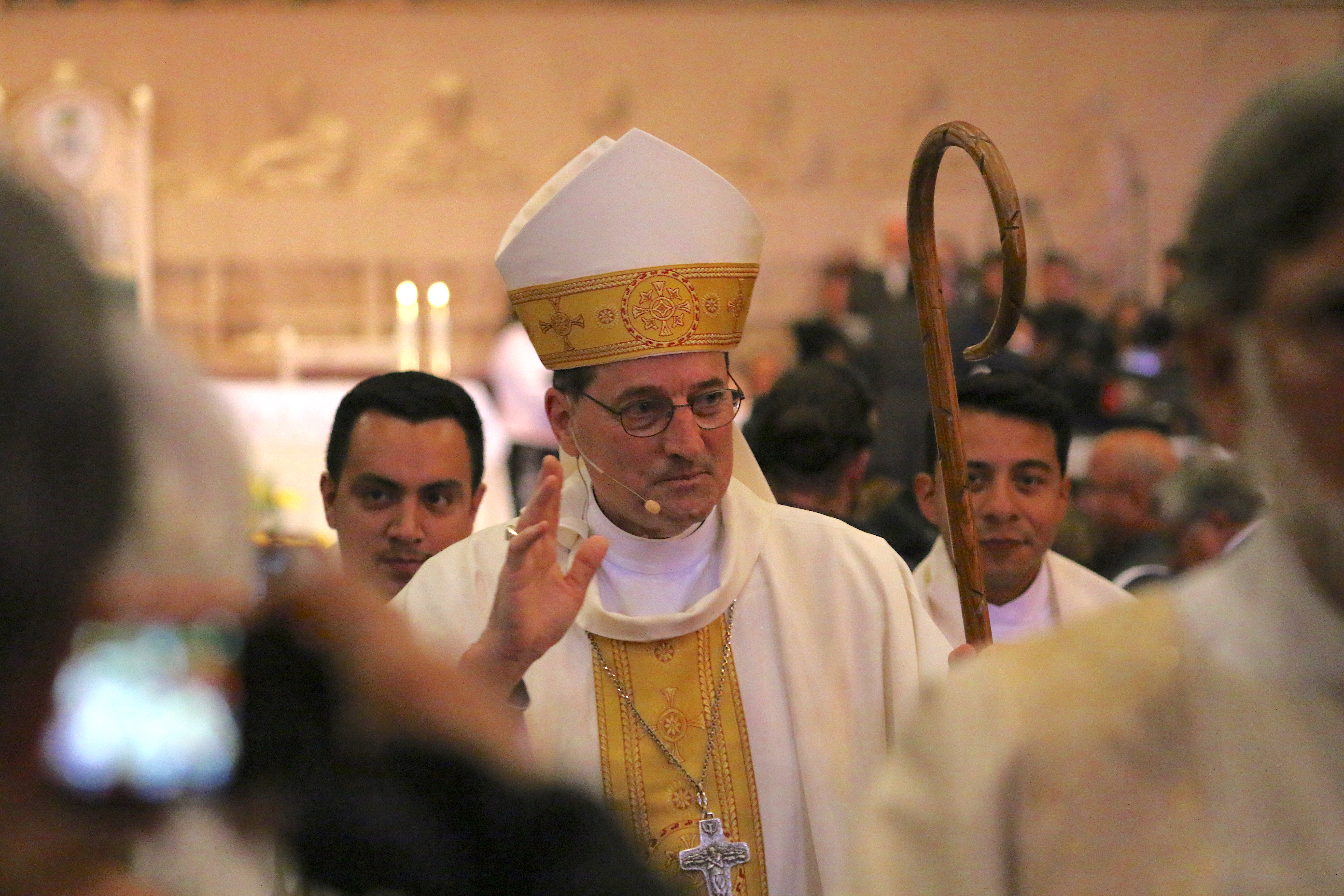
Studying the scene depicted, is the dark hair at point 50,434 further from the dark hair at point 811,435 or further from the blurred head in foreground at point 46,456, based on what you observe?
the dark hair at point 811,435

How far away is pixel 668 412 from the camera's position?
349 centimetres

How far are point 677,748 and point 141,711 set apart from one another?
Answer: 2564 mm

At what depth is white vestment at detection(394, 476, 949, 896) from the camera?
10.8 ft

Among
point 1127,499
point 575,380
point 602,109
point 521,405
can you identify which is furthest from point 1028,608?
point 602,109

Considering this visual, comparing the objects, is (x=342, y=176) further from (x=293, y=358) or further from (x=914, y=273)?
(x=914, y=273)

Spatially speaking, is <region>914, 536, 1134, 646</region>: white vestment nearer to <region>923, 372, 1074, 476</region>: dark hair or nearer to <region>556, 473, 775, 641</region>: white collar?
<region>923, 372, 1074, 476</region>: dark hair

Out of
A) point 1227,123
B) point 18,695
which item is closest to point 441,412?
point 1227,123

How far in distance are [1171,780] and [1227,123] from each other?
1.82 ft

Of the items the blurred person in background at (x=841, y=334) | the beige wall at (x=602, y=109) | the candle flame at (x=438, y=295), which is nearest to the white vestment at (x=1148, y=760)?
the candle flame at (x=438, y=295)

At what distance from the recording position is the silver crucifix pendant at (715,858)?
3207mm

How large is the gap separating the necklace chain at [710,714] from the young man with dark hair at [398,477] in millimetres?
748

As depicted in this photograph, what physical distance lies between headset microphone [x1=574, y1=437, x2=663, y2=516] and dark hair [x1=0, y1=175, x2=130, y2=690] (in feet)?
8.30

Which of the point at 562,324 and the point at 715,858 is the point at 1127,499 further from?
the point at 715,858

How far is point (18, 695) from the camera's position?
0.90m
